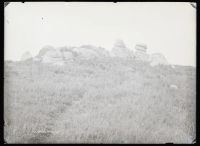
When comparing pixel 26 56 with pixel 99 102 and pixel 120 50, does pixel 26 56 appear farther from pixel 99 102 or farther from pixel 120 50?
pixel 120 50

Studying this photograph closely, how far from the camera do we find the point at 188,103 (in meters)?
4.80

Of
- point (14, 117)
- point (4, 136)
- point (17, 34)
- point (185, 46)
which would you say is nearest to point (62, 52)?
point (17, 34)

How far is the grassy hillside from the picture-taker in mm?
4684

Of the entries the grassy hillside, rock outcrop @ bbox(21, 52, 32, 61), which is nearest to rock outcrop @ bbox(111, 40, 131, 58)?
the grassy hillside

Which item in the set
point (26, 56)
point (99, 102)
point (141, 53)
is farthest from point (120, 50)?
point (26, 56)

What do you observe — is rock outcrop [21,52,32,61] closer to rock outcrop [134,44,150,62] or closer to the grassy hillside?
the grassy hillside

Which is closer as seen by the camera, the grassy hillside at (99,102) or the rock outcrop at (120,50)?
the grassy hillside at (99,102)

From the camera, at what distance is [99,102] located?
4.78 meters

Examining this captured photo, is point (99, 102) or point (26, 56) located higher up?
point (26, 56)

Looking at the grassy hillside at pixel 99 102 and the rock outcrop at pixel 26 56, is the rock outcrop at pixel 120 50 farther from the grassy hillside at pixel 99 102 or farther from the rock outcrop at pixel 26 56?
the rock outcrop at pixel 26 56

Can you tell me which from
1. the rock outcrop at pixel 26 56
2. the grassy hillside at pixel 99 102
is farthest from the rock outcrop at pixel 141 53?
the rock outcrop at pixel 26 56

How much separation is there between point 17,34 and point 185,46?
2.60m

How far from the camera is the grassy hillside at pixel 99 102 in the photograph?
4.68 m

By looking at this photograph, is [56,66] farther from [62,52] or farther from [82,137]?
[82,137]
